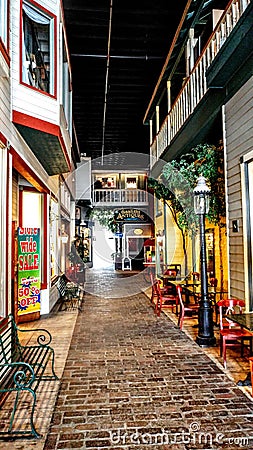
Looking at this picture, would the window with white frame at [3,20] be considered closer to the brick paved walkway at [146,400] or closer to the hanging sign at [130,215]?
the brick paved walkway at [146,400]

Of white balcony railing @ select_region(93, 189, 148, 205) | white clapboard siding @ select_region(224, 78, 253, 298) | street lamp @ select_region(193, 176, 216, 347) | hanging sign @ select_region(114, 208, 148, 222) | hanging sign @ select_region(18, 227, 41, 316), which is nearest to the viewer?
white clapboard siding @ select_region(224, 78, 253, 298)

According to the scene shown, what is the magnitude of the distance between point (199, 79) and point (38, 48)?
2.91 meters

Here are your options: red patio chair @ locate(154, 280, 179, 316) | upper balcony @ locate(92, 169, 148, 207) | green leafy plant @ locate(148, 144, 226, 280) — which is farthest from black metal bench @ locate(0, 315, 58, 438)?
upper balcony @ locate(92, 169, 148, 207)

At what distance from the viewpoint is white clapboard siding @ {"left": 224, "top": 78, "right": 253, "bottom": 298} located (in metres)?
5.29

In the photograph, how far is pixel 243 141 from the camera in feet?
17.9

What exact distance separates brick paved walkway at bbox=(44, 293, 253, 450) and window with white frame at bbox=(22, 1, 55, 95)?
13.8ft

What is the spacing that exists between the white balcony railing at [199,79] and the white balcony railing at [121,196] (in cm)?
1246

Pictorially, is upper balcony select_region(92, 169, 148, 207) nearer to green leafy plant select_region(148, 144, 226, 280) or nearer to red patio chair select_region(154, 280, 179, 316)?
green leafy plant select_region(148, 144, 226, 280)

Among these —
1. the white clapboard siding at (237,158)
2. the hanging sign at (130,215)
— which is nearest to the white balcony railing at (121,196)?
the hanging sign at (130,215)

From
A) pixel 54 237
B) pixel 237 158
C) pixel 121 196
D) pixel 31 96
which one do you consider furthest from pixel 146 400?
pixel 121 196

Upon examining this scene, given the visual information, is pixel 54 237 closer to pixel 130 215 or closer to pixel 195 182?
pixel 195 182

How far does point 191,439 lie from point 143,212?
19.9 m

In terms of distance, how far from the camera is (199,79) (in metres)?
6.64

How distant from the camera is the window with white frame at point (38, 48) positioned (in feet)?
17.5
